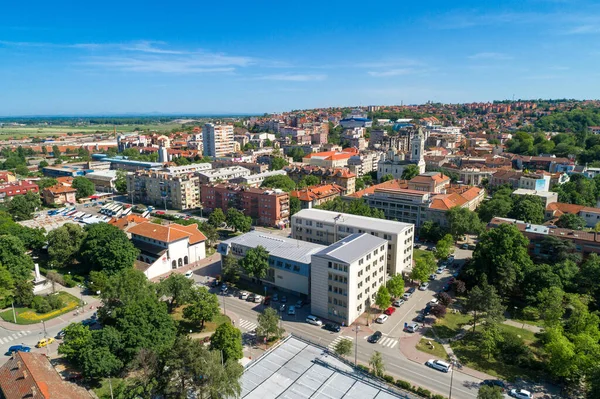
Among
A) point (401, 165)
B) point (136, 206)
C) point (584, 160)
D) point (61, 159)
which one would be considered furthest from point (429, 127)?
point (61, 159)

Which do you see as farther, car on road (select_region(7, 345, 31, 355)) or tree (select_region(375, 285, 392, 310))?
tree (select_region(375, 285, 392, 310))

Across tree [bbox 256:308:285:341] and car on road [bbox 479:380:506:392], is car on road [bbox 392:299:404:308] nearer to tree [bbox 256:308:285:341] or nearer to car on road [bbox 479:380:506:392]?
car on road [bbox 479:380:506:392]

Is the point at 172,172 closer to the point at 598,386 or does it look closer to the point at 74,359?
the point at 74,359

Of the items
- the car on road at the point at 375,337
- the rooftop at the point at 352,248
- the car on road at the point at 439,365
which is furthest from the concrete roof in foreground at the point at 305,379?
the rooftop at the point at 352,248

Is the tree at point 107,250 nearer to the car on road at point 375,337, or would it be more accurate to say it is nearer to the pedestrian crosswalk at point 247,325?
the pedestrian crosswalk at point 247,325

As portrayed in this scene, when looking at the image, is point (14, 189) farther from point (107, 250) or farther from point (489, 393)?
point (489, 393)

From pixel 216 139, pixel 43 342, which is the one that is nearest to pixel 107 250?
pixel 43 342

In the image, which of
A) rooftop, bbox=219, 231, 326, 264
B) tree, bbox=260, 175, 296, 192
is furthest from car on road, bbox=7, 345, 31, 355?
tree, bbox=260, 175, 296, 192
